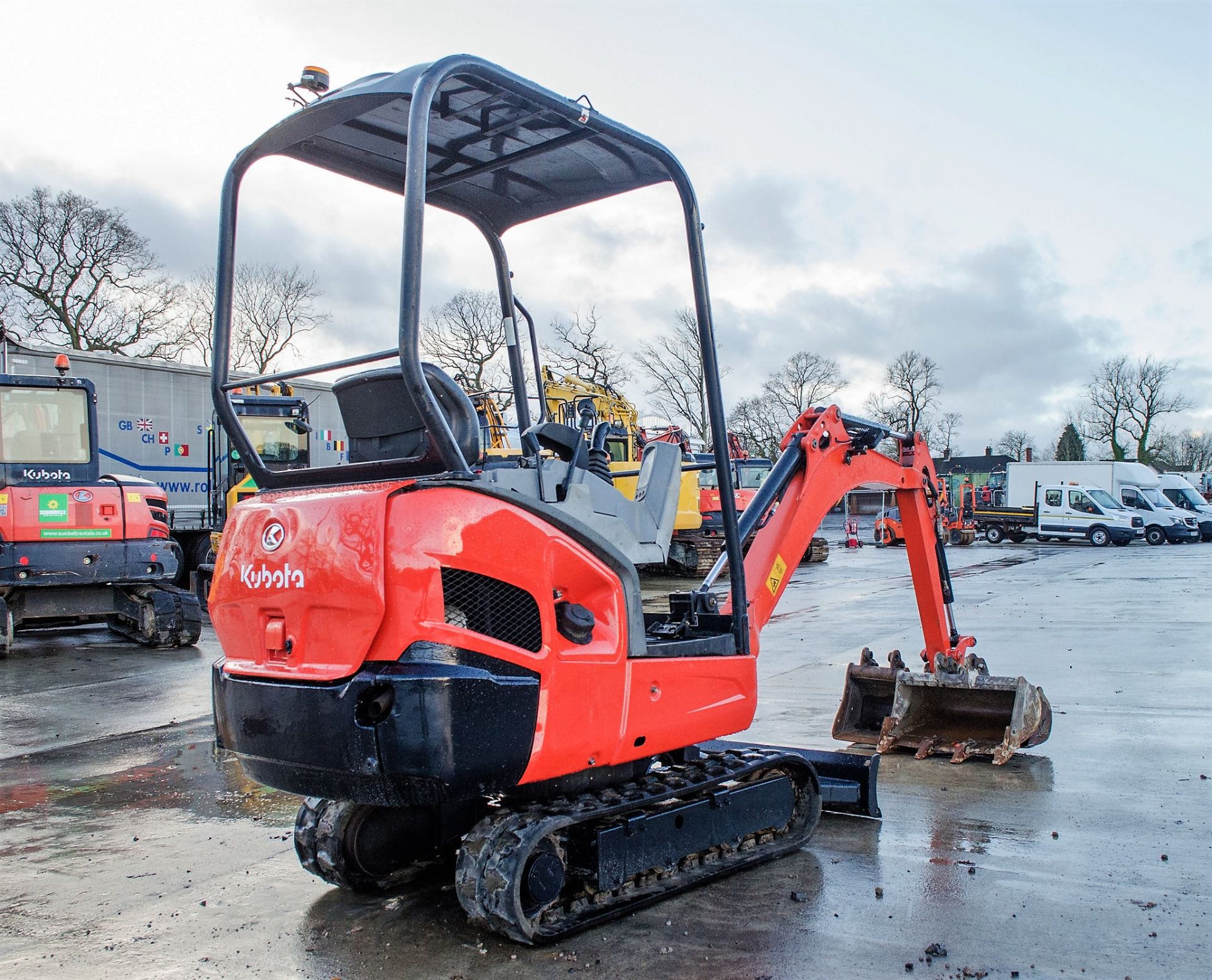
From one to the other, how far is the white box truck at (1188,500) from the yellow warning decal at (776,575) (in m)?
35.3

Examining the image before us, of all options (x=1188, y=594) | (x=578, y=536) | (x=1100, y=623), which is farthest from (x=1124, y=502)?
(x=578, y=536)

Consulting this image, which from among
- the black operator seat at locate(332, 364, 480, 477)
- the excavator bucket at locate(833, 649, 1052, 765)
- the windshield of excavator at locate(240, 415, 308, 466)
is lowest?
the excavator bucket at locate(833, 649, 1052, 765)

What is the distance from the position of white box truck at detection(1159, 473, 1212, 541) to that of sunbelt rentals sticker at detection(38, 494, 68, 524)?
34.9 meters

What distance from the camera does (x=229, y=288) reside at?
401 centimetres

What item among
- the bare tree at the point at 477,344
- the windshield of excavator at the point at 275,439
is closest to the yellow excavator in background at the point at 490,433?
the bare tree at the point at 477,344

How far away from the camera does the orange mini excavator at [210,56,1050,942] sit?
10.9 ft

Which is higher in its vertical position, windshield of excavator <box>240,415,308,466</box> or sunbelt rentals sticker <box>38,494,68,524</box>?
windshield of excavator <box>240,415,308,466</box>

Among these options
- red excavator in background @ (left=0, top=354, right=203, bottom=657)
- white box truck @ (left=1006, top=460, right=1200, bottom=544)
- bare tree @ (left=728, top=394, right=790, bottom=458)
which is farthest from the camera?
bare tree @ (left=728, top=394, right=790, bottom=458)

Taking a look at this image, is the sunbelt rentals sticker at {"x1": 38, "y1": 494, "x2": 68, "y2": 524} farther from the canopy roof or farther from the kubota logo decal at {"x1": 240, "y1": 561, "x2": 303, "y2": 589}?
the kubota logo decal at {"x1": 240, "y1": 561, "x2": 303, "y2": 589}

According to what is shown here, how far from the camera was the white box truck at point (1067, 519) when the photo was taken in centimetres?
3244

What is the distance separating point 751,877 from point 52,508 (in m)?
9.69

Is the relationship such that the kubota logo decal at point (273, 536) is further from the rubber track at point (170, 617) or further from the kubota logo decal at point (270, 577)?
the rubber track at point (170, 617)

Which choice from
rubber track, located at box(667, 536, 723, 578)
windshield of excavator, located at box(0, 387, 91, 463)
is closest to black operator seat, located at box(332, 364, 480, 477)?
windshield of excavator, located at box(0, 387, 91, 463)

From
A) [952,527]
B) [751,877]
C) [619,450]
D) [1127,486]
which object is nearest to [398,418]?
[751,877]
